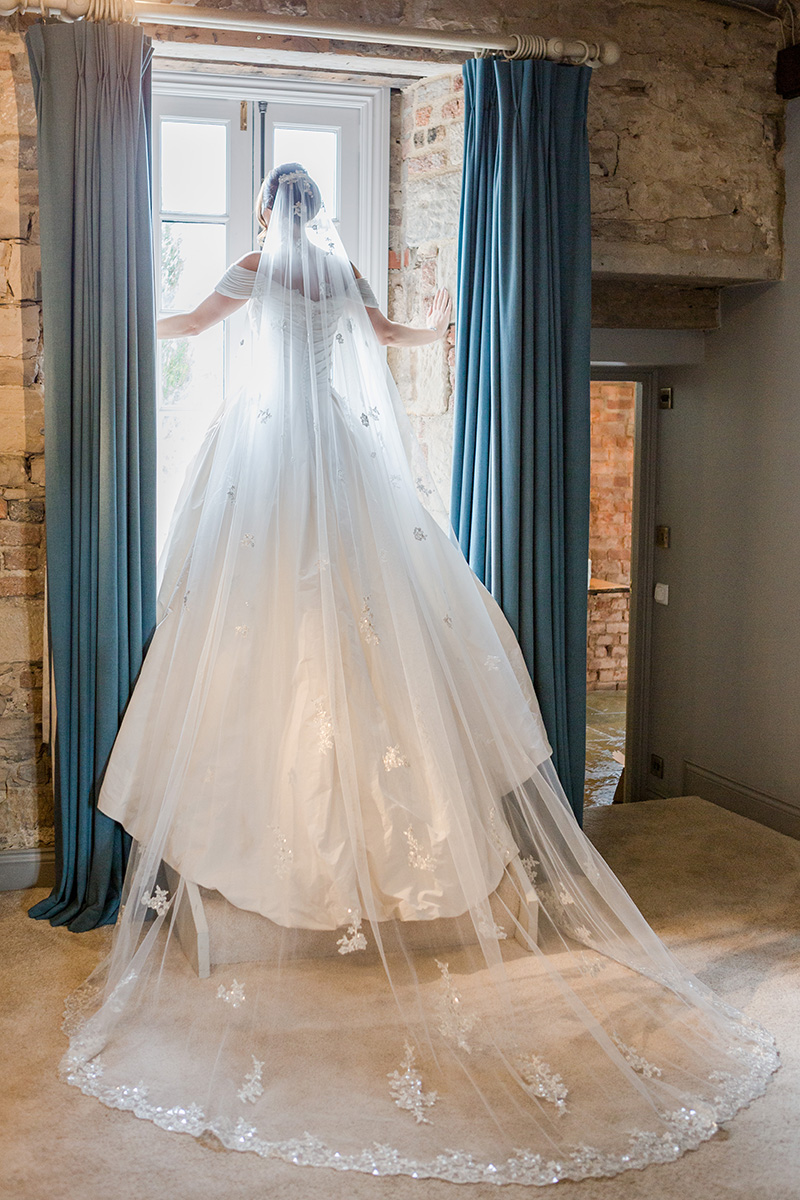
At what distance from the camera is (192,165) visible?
3646 millimetres

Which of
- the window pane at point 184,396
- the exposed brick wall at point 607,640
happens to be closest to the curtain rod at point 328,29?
the window pane at point 184,396

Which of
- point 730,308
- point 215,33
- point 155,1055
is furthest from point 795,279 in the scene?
point 155,1055

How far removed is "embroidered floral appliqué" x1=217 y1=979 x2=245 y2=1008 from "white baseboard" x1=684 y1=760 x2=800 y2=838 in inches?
96.0

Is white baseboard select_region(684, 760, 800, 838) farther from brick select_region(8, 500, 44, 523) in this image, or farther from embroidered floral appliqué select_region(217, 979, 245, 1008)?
brick select_region(8, 500, 44, 523)

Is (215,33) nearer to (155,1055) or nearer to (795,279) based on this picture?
(795,279)

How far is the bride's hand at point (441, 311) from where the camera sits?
348 centimetres

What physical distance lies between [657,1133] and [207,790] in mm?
1264

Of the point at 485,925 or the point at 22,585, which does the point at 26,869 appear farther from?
the point at 485,925

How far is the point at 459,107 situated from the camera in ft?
11.3

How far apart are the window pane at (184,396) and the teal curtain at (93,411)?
0.61 metres

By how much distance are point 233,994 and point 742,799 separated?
258 centimetres

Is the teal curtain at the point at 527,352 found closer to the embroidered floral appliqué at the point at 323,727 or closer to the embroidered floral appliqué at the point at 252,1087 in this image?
the embroidered floral appliqué at the point at 323,727

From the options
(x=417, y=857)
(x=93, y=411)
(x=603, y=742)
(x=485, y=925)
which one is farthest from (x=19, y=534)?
(x=603, y=742)

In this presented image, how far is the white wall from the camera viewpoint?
12.9 ft
